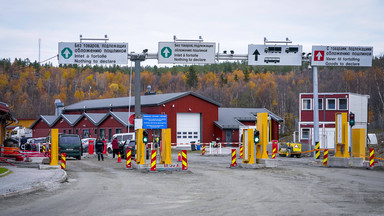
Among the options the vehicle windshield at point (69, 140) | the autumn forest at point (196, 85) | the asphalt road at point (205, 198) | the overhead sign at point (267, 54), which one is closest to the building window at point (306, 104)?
the overhead sign at point (267, 54)

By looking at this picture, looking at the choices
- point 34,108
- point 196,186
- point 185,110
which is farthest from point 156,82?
point 196,186

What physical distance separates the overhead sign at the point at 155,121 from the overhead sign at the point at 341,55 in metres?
14.1

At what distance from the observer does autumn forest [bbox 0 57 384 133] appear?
115750 mm

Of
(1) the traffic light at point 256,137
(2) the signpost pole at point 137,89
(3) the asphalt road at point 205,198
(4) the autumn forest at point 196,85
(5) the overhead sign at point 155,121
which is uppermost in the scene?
(4) the autumn forest at point 196,85

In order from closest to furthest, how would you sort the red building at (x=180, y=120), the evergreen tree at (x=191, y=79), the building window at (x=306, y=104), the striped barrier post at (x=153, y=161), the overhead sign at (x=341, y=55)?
the striped barrier post at (x=153, y=161) → the overhead sign at (x=341, y=55) → the building window at (x=306, y=104) → the red building at (x=180, y=120) → the evergreen tree at (x=191, y=79)

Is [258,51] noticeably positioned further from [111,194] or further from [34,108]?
[34,108]

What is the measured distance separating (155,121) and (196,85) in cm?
12076

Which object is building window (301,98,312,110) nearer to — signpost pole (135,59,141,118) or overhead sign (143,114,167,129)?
overhead sign (143,114,167,129)

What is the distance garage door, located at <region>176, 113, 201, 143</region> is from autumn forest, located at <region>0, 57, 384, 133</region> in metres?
39.9

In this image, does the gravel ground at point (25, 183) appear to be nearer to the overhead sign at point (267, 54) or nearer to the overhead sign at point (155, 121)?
the overhead sign at point (267, 54)

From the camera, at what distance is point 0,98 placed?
138375 mm

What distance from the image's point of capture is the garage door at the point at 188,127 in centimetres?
6869

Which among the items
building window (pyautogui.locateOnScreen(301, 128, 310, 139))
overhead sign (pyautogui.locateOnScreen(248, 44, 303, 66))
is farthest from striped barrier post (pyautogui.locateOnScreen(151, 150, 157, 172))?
building window (pyautogui.locateOnScreen(301, 128, 310, 139))

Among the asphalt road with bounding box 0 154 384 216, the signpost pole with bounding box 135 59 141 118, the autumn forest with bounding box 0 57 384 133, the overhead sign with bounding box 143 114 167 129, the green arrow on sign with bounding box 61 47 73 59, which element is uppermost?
the autumn forest with bounding box 0 57 384 133
